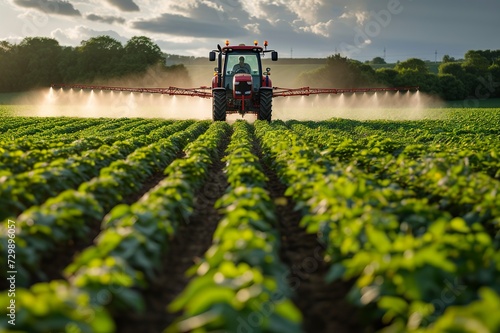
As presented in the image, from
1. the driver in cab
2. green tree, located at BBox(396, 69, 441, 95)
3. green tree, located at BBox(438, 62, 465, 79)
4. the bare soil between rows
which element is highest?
green tree, located at BBox(438, 62, 465, 79)

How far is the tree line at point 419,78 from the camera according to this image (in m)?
62.8

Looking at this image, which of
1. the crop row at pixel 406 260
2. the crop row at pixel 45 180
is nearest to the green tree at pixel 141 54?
the crop row at pixel 45 180

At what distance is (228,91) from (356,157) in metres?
13.0

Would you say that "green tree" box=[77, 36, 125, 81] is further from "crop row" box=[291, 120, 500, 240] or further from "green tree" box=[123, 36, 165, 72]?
"crop row" box=[291, 120, 500, 240]

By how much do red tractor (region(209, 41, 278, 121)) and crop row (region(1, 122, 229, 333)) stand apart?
51.4ft

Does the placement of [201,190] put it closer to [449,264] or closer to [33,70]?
[449,264]

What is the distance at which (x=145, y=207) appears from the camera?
18.4 feet

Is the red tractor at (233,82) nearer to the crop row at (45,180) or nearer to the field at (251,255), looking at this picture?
the crop row at (45,180)

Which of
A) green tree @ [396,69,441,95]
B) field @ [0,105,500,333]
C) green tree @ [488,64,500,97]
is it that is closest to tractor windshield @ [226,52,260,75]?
field @ [0,105,500,333]

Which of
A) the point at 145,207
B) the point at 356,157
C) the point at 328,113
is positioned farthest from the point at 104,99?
the point at 145,207

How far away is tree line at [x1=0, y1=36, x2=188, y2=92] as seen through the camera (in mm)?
62438

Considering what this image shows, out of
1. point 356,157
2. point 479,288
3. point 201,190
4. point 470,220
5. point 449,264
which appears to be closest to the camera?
point 449,264

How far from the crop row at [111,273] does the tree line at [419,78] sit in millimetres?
57839

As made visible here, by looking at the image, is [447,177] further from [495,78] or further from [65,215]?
[495,78]
